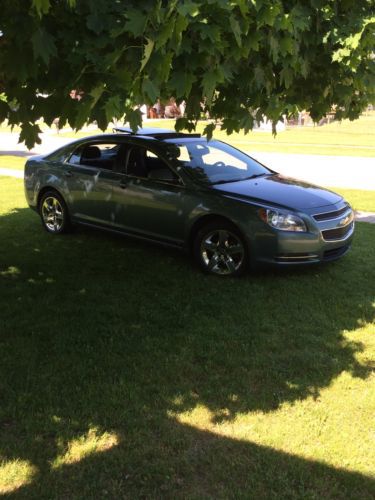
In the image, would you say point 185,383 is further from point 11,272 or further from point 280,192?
point 11,272

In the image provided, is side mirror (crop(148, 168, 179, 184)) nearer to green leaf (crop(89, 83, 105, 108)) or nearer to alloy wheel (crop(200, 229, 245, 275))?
alloy wheel (crop(200, 229, 245, 275))

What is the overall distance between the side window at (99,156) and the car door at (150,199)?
211 mm

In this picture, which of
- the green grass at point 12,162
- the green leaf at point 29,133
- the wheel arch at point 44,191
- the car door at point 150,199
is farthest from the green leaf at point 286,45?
the green grass at point 12,162

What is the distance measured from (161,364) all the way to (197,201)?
2.48 metres

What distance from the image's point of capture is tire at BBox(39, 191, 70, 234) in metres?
7.58

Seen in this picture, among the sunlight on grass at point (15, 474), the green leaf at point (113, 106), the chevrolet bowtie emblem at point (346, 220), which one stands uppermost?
the green leaf at point (113, 106)

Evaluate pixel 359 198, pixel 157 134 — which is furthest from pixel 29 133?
pixel 359 198

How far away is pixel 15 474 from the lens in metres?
2.78

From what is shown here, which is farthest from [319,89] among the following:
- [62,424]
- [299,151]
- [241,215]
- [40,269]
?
[299,151]

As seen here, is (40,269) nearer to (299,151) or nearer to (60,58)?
(60,58)

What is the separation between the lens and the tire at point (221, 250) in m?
5.78

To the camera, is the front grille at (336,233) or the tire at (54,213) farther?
the tire at (54,213)

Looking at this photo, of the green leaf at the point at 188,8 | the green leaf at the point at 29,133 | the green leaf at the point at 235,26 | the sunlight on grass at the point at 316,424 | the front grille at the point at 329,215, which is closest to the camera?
the green leaf at the point at 188,8

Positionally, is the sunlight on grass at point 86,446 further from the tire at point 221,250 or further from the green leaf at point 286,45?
the tire at point 221,250
